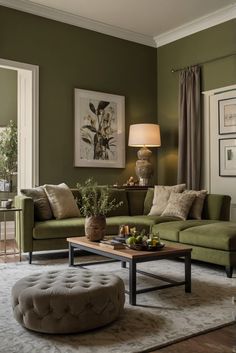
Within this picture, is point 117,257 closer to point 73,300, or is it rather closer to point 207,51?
point 73,300

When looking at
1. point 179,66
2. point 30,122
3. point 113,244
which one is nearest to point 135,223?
point 113,244

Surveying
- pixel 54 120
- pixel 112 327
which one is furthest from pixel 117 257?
pixel 54 120

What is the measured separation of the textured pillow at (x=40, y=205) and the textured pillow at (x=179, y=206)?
1.50 meters

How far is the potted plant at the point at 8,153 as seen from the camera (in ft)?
23.9

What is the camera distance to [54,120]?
612 centimetres

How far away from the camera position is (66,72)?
624cm

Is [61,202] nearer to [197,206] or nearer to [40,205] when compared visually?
[40,205]

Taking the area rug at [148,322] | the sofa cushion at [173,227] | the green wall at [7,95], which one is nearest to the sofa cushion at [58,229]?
the area rug at [148,322]

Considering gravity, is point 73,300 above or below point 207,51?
below

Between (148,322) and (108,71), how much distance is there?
486cm

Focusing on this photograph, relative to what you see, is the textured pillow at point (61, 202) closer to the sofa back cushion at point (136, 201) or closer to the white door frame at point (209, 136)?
the sofa back cushion at point (136, 201)

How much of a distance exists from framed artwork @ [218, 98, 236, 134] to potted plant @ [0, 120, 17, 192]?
3.68 m

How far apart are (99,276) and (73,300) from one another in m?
0.44

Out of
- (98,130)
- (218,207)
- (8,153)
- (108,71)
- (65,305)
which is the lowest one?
(65,305)
